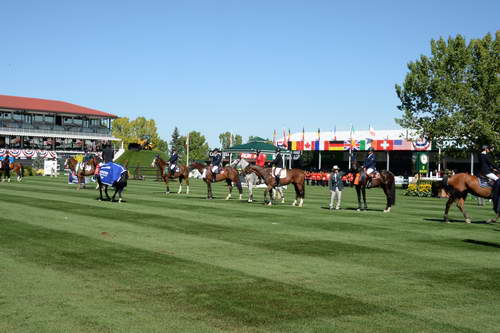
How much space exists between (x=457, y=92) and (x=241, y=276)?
144 ft

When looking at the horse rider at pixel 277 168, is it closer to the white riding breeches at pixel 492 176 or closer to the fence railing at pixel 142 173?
the white riding breeches at pixel 492 176

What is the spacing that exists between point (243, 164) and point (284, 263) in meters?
18.9

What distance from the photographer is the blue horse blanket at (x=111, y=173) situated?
23828mm

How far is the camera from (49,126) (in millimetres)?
103625

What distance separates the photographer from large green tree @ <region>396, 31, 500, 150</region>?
4775 centimetres

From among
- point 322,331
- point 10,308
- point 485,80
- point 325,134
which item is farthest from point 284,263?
point 325,134

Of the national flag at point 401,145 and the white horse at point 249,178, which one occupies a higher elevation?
the national flag at point 401,145

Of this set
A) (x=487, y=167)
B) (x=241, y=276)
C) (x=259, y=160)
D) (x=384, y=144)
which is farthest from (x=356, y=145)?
(x=241, y=276)

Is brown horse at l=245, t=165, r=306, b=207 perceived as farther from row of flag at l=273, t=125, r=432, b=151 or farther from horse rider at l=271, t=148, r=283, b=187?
row of flag at l=273, t=125, r=432, b=151

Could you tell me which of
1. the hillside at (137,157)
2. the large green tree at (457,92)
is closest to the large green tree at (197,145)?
the hillside at (137,157)

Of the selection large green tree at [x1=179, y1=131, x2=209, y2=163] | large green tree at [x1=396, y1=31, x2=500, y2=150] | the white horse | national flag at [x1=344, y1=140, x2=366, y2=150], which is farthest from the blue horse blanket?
large green tree at [x1=179, y1=131, x2=209, y2=163]

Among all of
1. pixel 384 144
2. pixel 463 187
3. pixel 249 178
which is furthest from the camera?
pixel 384 144

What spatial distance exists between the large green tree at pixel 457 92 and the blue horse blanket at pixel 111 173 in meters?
32.2

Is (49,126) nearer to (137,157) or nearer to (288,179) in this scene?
(137,157)
